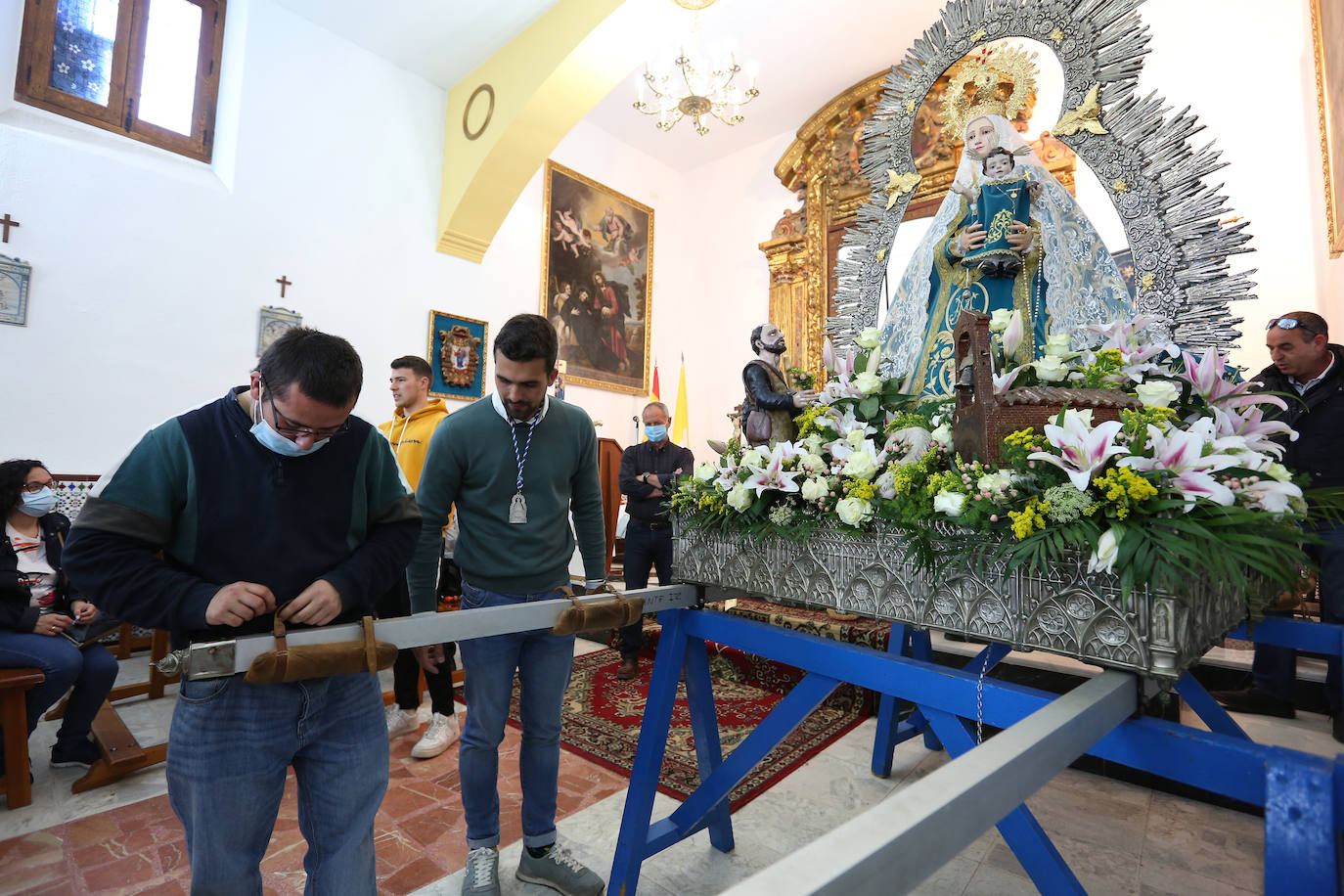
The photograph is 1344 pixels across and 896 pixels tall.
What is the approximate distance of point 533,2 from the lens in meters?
6.14

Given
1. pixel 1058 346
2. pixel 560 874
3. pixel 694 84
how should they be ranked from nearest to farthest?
pixel 1058 346 < pixel 560 874 < pixel 694 84

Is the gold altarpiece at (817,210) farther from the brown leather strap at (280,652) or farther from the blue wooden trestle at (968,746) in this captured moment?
the brown leather strap at (280,652)

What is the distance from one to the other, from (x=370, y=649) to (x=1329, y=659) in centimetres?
438

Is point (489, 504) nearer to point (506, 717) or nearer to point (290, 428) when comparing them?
point (506, 717)

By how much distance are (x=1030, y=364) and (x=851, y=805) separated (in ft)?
6.49

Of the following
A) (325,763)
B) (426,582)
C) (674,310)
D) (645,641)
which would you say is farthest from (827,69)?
(325,763)

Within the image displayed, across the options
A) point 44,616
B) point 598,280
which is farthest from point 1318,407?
point 598,280

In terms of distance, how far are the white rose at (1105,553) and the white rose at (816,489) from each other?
601 millimetres

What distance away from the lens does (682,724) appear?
11.6 ft

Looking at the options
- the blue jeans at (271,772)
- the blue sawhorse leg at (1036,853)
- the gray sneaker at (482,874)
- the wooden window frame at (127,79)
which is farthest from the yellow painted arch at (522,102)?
the blue sawhorse leg at (1036,853)

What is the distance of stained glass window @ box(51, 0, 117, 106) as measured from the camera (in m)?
5.07

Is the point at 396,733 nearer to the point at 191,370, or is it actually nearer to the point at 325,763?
the point at 325,763

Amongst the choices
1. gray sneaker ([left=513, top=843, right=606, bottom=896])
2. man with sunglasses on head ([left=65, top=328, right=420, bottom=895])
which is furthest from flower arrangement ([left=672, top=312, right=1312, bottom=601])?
gray sneaker ([left=513, top=843, right=606, bottom=896])

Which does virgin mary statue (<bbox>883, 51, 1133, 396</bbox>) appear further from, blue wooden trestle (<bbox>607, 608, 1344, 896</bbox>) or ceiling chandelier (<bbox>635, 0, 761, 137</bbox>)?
ceiling chandelier (<bbox>635, 0, 761, 137</bbox>)
